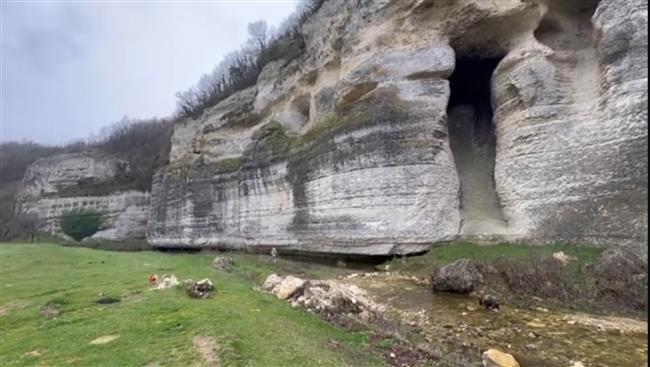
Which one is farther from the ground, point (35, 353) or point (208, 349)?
point (208, 349)

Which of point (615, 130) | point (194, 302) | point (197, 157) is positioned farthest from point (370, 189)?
point (197, 157)

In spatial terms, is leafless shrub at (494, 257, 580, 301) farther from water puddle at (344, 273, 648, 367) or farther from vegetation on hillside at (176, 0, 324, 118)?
vegetation on hillside at (176, 0, 324, 118)

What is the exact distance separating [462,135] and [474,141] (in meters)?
0.89

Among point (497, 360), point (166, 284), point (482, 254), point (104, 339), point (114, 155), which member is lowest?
point (497, 360)

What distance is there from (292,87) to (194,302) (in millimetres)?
27535

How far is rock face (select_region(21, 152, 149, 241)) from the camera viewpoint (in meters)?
59.4

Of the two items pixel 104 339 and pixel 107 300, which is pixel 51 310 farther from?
pixel 104 339

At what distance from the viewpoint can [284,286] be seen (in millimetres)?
12547

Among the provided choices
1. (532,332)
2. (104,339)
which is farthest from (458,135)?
(104,339)

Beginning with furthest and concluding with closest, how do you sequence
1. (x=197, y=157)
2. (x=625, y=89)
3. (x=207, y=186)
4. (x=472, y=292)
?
(x=197, y=157)
(x=207, y=186)
(x=625, y=89)
(x=472, y=292)

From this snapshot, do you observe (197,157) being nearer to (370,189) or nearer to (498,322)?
(370,189)

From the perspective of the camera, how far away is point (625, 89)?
15297 millimetres

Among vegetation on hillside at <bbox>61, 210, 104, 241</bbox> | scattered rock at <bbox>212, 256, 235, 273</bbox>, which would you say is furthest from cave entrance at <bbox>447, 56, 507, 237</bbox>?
vegetation on hillside at <bbox>61, 210, 104, 241</bbox>

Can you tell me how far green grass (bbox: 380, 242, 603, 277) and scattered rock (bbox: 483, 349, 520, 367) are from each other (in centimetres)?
737
